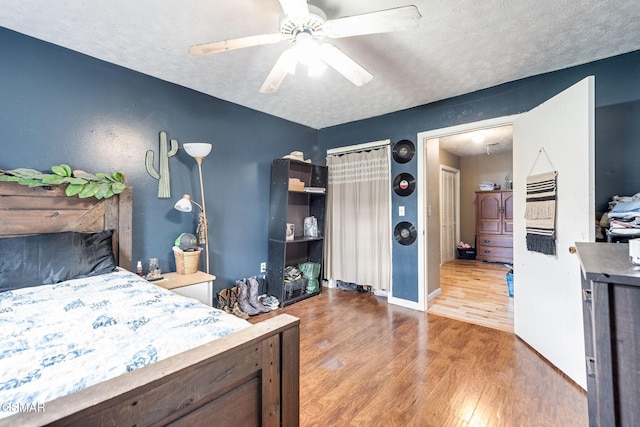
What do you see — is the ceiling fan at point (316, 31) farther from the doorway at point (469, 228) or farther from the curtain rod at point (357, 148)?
the doorway at point (469, 228)

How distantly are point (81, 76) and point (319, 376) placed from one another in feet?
9.65

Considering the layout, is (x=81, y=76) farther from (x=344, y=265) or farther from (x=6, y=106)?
(x=344, y=265)

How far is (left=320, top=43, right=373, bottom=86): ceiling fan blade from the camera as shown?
1.64 meters

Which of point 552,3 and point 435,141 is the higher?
point 552,3

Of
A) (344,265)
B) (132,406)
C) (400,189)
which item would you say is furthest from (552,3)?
(344,265)

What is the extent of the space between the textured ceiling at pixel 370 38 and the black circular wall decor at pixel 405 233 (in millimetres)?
1528

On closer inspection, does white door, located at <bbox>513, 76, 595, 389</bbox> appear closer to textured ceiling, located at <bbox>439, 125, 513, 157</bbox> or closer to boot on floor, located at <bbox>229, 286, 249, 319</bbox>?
textured ceiling, located at <bbox>439, 125, 513, 157</bbox>

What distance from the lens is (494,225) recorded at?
594 centimetres

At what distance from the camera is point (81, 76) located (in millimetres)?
2244

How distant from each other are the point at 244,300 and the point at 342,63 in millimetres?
2582

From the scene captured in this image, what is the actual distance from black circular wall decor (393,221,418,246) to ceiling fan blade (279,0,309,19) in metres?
2.60

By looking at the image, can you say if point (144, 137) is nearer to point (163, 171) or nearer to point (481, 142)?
point (163, 171)

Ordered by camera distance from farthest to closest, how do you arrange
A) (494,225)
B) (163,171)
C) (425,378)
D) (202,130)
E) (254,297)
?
(494,225) → (254,297) → (202,130) → (163,171) → (425,378)

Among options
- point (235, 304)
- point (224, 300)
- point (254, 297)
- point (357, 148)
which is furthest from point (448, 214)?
point (224, 300)
